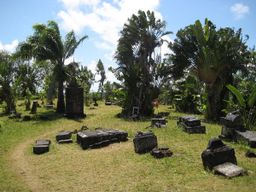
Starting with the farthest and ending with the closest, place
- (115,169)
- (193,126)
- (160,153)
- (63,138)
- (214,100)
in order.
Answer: (214,100)
(193,126)
(63,138)
(160,153)
(115,169)

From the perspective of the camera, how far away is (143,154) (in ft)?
35.1

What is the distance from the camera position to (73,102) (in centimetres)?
2112

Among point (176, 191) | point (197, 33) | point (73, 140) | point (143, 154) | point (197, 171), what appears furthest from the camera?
point (197, 33)

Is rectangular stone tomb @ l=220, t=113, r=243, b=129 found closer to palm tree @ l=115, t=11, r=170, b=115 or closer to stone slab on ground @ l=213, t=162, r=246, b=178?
stone slab on ground @ l=213, t=162, r=246, b=178

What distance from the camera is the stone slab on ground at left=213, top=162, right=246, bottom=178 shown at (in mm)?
7913

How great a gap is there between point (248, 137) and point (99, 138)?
17.7 ft

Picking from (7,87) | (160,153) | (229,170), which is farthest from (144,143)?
(7,87)

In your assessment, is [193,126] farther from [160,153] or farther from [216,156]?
[216,156]

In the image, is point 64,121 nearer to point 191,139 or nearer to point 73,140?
point 73,140

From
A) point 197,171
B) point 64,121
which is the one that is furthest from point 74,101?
point 197,171

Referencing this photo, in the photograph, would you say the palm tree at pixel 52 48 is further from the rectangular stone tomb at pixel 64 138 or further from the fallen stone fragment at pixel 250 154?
the fallen stone fragment at pixel 250 154

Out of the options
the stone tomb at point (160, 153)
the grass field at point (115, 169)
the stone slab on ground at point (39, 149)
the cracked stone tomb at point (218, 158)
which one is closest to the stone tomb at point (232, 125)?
the grass field at point (115, 169)

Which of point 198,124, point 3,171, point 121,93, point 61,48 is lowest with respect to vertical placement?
point 3,171

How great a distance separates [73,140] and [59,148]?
149cm
